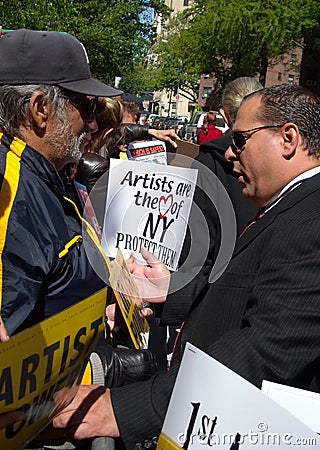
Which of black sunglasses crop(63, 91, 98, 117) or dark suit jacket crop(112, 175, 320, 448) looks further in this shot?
black sunglasses crop(63, 91, 98, 117)

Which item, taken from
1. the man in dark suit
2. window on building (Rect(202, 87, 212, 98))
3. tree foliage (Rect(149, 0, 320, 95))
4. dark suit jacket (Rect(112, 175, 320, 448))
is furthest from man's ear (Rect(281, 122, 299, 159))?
window on building (Rect(202, 87, 212, 98))

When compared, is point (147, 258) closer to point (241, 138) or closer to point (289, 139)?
point (241, 138)

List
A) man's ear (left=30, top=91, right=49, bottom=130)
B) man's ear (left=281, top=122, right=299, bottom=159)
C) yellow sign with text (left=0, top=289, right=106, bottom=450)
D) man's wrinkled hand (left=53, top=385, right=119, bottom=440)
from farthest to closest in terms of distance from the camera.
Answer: man's ear (left=30, top=91, right=49, bottom=130), man's ear (left=281, top=122, right=299, bottom=159), man's wrinkled hand (left=53, top=385, right=119, bottom=440), yellow sign with text (left=0, top=289, right=106, bottom=450)

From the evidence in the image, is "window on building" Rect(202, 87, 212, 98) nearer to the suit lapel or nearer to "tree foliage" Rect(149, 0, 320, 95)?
"tree foliage" Rect(149, 0, 320, 95)

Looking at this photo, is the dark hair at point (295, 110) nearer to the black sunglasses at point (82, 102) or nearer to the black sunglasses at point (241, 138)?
the black sunglasses at point (241, 138)

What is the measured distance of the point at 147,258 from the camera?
9.87 ft

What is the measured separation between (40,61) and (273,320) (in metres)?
1.39

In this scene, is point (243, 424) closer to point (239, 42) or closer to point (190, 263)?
point (190, 263)

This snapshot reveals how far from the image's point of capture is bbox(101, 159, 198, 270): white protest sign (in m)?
3.26

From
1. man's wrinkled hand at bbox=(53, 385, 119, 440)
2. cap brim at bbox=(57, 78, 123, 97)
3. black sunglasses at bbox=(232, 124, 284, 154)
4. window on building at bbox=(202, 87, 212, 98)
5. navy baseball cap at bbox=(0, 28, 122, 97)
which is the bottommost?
window on building at bbox=(202, 87, 212, 98)

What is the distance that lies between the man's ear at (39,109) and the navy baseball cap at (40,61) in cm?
6

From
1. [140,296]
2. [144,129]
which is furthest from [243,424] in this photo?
[144,129]

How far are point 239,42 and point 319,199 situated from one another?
37.1m

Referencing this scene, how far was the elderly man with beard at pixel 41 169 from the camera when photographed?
1.90 meters
